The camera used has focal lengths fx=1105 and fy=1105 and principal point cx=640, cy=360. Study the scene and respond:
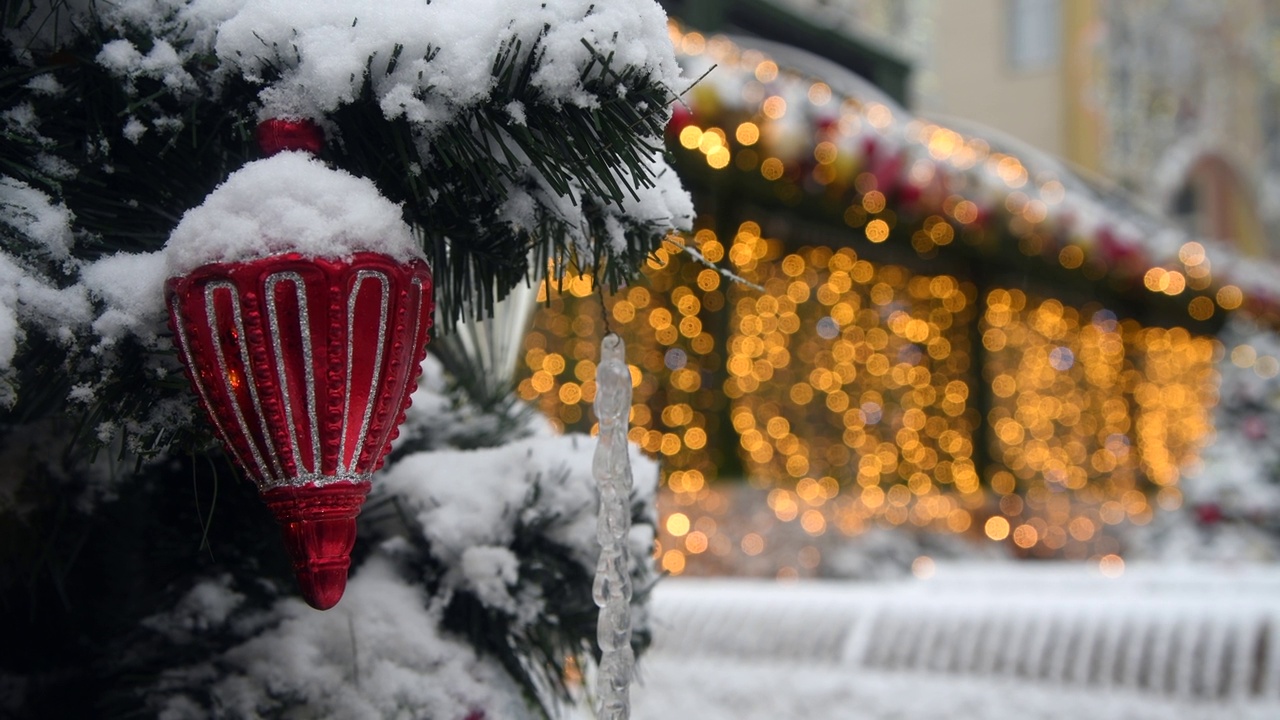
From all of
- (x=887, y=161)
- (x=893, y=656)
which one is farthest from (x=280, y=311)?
(x=887, y=161)

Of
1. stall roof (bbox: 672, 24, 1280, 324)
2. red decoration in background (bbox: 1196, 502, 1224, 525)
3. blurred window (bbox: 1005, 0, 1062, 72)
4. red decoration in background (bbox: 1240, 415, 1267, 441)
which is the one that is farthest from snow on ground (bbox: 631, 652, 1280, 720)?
blurred window (bbox: 1005, 0, 1062, 72)

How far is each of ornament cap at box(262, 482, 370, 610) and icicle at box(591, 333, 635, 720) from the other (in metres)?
0.26

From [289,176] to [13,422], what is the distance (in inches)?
17.5

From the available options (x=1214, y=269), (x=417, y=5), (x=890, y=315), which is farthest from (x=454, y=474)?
(x=1214, y=269)

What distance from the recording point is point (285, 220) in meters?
0.78

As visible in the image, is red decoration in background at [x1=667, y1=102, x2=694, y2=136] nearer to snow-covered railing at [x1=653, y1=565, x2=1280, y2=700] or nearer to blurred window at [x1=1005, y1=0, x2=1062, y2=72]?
snow-covered railing at [x1=653, y1=565, x2=1280, y2=700]

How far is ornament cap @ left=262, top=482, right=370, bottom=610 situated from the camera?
0.81m

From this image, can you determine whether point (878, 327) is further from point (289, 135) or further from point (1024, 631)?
point (289, 135)

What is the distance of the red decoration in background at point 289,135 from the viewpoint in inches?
33.0

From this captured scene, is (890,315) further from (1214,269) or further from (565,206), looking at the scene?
(565,206)

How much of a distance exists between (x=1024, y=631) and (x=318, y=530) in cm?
328

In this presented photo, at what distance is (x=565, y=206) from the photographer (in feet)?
3.06

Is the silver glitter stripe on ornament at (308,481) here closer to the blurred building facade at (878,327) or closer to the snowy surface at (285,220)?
the snowy surface at (285,220)

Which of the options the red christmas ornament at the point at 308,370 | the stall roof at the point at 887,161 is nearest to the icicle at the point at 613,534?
the red christmas ornament at the point at 308,370
